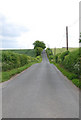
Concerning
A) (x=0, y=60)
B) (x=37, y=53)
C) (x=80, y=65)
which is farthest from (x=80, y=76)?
(x=37, y=53)

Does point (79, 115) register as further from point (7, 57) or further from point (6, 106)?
point (7, 57)

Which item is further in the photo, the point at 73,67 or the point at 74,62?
the point at 73,67

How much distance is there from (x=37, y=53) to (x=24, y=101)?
92.6 m

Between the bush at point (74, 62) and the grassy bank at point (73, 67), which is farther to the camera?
the bush at point (74, 62)

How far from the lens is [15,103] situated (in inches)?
232

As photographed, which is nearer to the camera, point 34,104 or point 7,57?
point 34,104

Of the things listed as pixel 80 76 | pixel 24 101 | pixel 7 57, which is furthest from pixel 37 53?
pixel 24 101

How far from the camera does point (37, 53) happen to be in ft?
323

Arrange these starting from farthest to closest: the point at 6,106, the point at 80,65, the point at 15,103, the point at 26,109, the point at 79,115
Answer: the point at 80,65 < the point at 15,103 < the point at 6,106 < the point at 26,109 < the point at 79,115

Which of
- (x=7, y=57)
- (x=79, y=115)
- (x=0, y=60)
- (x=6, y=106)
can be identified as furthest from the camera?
(x=7, y=57)

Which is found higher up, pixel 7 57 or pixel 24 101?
pixel 7 57

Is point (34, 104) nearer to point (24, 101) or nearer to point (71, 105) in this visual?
point (24, 101)

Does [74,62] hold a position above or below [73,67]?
above

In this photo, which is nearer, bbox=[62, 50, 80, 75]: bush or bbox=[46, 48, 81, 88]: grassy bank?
bbox=[46, 48, 81, 88]: grassy bank
